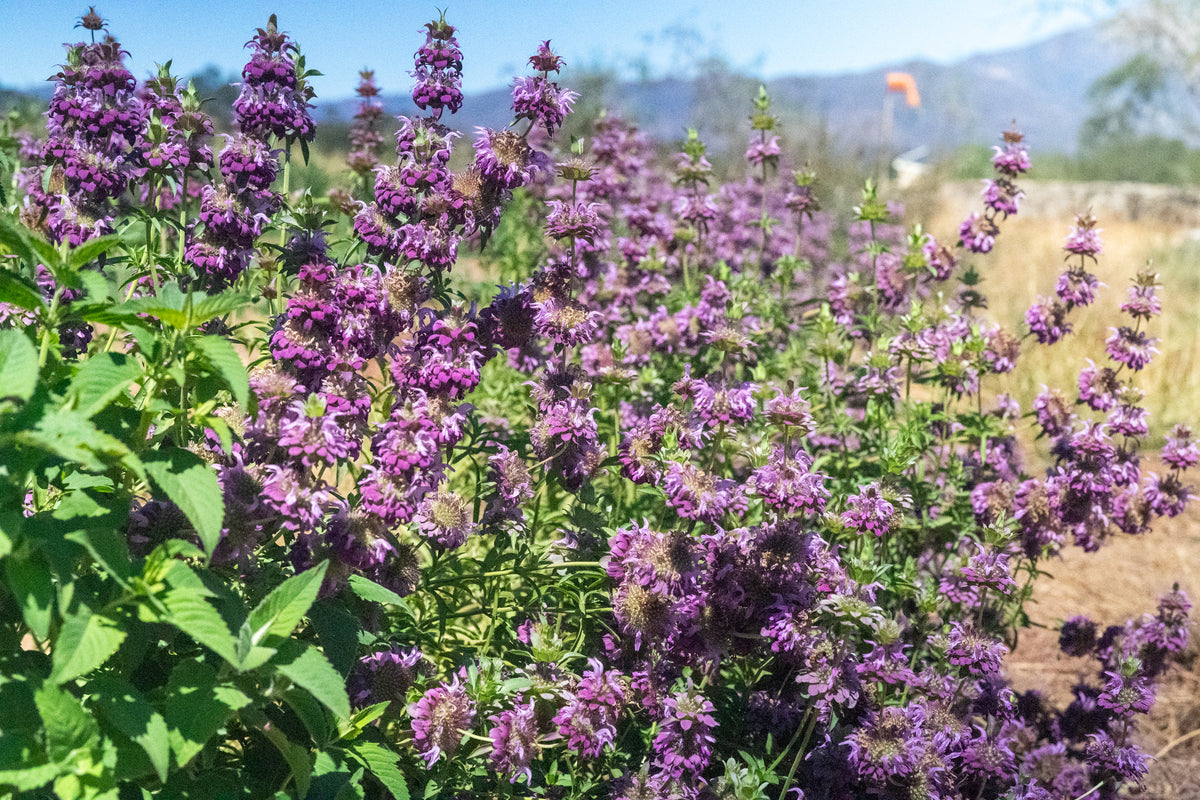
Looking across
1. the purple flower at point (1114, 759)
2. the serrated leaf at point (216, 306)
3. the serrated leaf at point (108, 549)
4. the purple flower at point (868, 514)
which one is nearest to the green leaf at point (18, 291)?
the serrated leaf at point (216, 306)

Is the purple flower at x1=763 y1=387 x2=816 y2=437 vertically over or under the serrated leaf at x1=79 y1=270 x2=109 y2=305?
under

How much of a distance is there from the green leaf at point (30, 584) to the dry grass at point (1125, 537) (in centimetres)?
285

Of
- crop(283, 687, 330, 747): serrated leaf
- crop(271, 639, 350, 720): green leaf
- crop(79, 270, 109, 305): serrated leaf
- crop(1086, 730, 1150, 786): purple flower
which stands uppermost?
crop(79, 270, 109, 305): serrated leaf

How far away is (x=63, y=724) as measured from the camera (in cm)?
134

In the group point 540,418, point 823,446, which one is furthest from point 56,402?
point 823,446

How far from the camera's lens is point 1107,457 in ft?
9.61

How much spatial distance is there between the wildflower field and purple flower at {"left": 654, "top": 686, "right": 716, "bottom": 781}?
10 mm

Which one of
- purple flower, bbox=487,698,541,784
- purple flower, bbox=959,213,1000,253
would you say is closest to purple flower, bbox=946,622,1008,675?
purple flower, bbox=487,698,541,784

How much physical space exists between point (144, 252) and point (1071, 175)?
85.7 feet

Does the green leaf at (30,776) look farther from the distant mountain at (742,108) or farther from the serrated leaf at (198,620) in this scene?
the distant mountain at (742,108)

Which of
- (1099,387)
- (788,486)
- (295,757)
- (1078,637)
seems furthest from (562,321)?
(1078,637)

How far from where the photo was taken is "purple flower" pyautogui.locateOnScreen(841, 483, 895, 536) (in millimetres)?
2334

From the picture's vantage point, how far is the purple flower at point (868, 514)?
2.33 m

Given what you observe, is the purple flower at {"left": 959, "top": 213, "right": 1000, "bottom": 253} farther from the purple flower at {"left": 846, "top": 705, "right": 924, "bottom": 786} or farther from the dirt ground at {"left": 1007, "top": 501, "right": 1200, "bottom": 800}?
the purple flower at {"left": 846, "top": 705, "right": 924, "bottom": 786}
